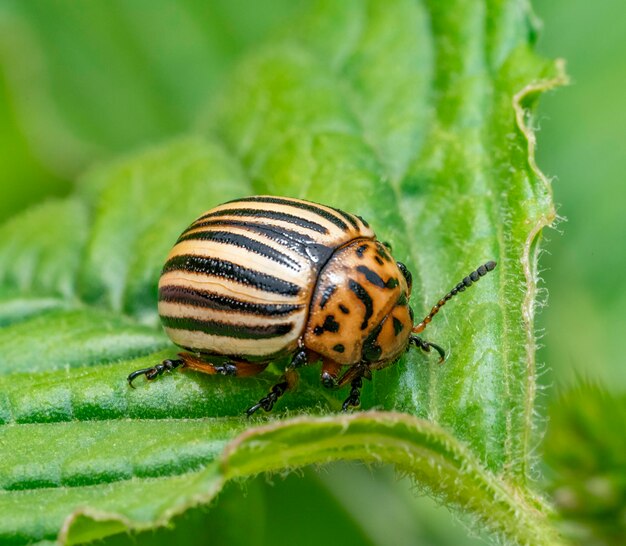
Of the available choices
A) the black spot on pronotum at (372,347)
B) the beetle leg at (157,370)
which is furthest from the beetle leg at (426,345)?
the beetle leg at (157,370)

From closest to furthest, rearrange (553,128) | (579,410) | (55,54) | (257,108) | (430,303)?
(579,410), (430,303), (257,108), (553,128), (55,54)

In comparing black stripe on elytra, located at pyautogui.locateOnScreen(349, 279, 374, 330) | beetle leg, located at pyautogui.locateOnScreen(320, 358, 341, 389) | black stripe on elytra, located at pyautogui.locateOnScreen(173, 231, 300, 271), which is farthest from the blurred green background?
black stripe on elytra, located at pyautogui.locateOnScreen(173, 231, 300, 271)

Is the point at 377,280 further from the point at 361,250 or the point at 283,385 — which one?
the point at 283,385

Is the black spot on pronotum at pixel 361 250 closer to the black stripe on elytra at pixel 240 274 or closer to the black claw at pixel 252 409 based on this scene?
the black stripe on elytra at pixel 240 274

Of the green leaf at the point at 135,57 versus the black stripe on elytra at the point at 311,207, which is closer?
the black stripe on elytra at the point at 311,207

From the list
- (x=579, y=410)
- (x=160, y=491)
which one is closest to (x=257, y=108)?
(x=160, y=491)

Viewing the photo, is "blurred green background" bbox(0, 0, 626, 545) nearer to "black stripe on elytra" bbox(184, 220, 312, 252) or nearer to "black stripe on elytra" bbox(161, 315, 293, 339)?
"black stripe on elytra" bbox(161, 315, 293, 339)

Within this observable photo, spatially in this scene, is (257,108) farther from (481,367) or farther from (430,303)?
(481,367)
